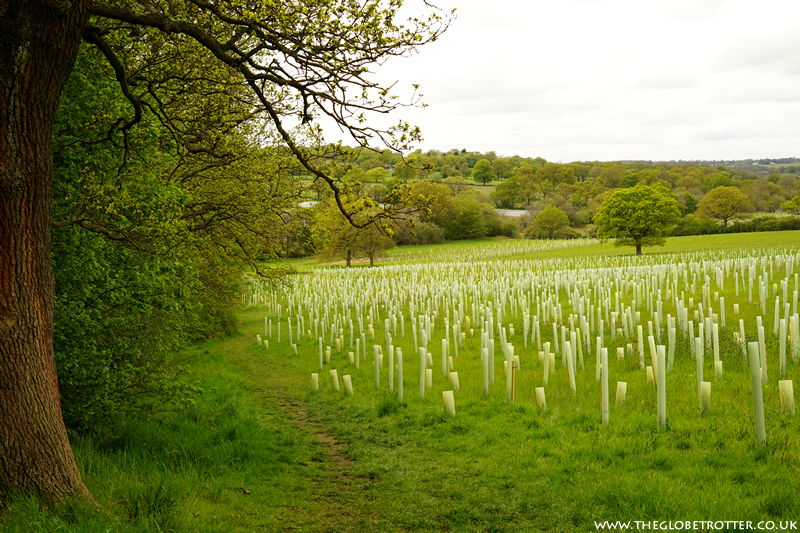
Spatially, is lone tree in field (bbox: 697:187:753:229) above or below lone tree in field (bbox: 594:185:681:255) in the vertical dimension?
above

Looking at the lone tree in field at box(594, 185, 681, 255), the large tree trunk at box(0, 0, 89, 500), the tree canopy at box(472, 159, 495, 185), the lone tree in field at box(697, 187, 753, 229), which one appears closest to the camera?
the large tree trunk at box(0, 0, 89, 500)

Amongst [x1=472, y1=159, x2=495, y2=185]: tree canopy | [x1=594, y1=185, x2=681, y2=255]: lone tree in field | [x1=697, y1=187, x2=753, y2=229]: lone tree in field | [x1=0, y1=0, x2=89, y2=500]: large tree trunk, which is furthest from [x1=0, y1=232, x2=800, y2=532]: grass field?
[x1=472, y1=159, x2=495, y2=185]: tree canopy

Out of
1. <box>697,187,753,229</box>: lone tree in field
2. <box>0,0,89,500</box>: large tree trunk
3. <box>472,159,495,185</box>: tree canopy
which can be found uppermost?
<box>472,159,495,185</box>: tree canopy

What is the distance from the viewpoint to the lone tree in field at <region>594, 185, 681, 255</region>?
43.0 m

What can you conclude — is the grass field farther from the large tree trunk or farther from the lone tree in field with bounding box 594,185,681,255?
the lone tree in field with bounding box 594,185,681,255

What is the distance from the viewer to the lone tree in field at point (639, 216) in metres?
43.0

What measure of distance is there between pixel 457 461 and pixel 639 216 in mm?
42333

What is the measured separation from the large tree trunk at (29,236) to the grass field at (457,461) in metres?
0.37

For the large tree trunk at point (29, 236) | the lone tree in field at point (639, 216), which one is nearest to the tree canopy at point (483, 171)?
the lone tree in field at point (639, 216)

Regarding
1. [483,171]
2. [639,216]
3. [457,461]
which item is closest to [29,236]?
[457,461]

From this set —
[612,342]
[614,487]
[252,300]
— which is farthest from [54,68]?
[252,300]

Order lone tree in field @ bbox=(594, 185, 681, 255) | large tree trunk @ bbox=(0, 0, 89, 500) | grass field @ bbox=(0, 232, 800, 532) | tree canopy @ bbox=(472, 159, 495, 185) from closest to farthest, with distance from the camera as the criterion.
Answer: large tree trunk @ bbox=(0, 0, 89, 500), grass field @ bbox=(0, 232, 800, 532), lone tree in field @ bbox=(594, 185, 681, 255), tree canopy @ bbox=(472, 159, 495, 185)

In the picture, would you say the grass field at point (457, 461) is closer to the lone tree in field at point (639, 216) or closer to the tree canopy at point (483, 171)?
the lone tree in field at point (639, 216)

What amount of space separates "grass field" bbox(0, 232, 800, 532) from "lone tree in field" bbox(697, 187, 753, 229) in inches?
3254
